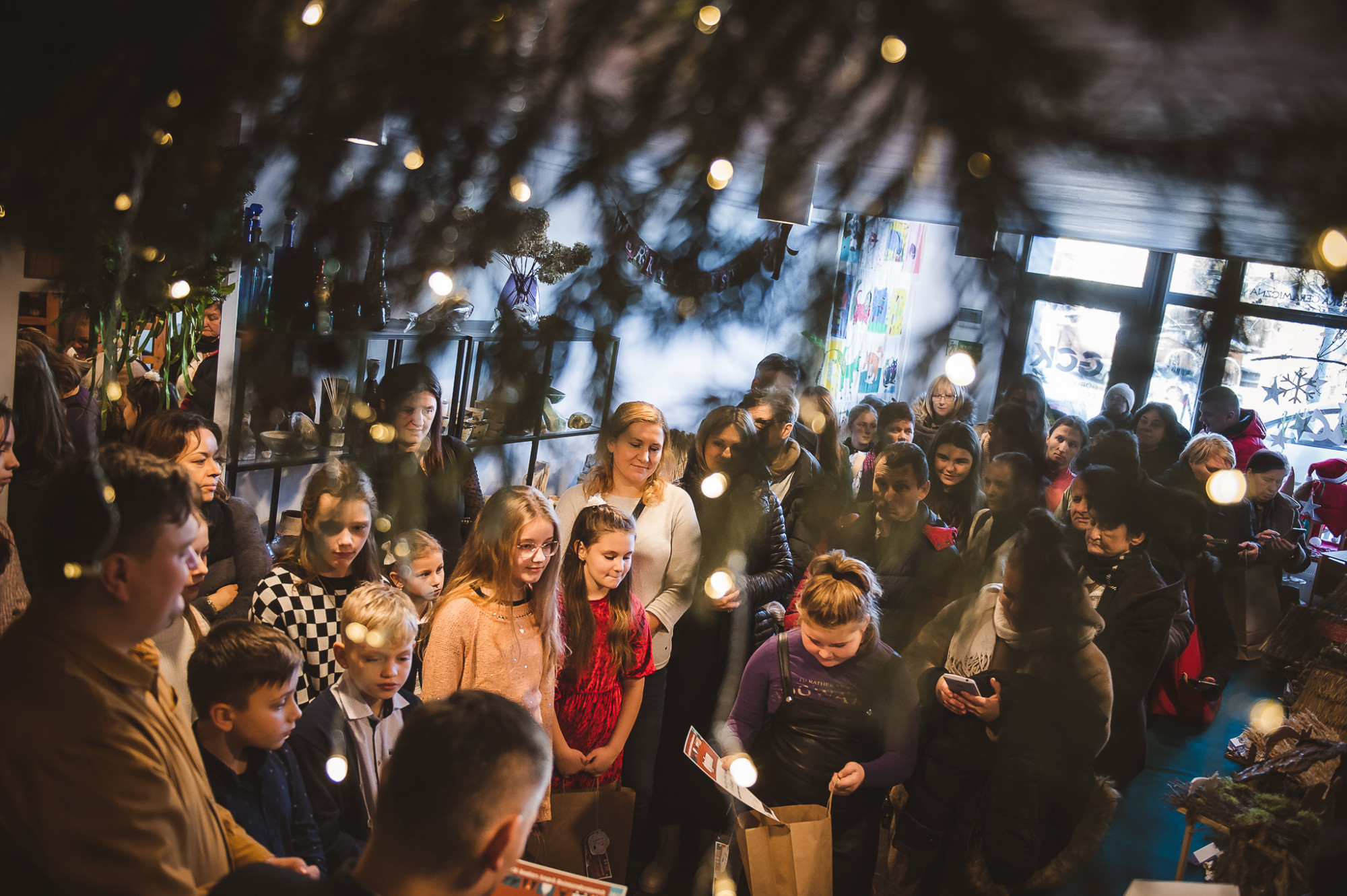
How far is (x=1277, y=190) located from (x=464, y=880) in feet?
3.51

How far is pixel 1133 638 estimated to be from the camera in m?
1.17

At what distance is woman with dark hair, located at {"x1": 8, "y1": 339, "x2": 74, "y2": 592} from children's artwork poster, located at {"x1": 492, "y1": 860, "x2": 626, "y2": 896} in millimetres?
2132

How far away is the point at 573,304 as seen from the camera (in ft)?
2.87

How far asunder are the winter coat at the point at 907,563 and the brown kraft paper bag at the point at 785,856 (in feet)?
1.82

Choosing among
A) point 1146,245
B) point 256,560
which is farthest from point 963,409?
point 256,560

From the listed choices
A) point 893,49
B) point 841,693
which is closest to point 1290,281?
point 893,49

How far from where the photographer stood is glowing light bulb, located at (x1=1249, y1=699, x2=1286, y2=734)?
274cm

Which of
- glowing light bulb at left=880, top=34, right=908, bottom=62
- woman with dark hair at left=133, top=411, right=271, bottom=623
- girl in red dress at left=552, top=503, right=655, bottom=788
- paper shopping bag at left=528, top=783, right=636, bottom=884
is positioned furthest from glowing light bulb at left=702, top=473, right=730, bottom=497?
glowing light bulb at left=880, top=34, right=908, bottom=62

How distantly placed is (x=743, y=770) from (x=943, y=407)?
4.06ft

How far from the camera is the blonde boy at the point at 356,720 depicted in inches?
68.2

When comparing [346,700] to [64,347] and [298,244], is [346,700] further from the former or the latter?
[64,347]

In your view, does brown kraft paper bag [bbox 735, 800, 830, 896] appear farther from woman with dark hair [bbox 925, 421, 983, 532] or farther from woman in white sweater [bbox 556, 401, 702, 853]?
woman with dark hair [bbox 925, 421, 983, 532]

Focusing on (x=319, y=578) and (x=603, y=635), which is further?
(x=603, y=635)

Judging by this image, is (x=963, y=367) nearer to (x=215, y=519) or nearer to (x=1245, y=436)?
(x=215, y=519)
